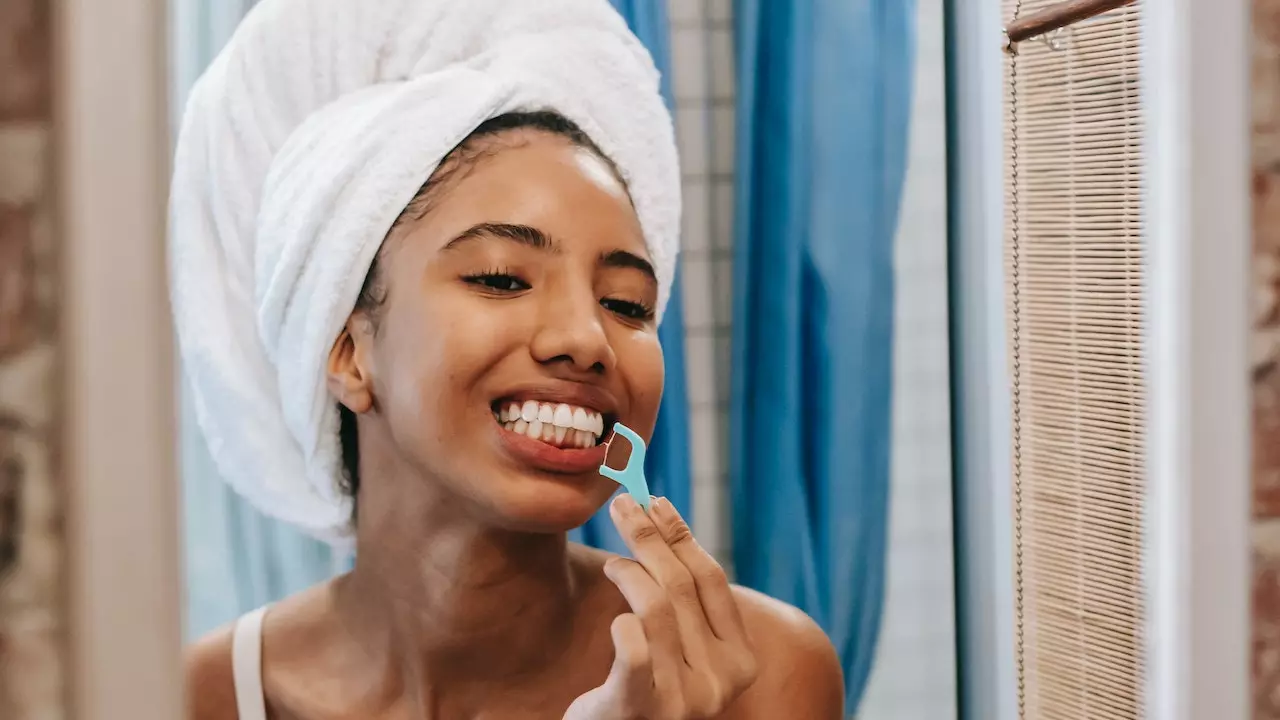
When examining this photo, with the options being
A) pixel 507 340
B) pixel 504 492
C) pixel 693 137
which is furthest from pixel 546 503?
pixel 693 137

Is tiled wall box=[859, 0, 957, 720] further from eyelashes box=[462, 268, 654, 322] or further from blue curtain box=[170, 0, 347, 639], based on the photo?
blue curtain box=[170, 0, 347, 639]

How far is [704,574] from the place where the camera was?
0.83 metres

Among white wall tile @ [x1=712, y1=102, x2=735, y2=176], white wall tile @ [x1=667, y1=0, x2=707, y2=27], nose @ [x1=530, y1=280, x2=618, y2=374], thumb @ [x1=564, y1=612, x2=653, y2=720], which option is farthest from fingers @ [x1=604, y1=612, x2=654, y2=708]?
white wall tile @ [x1=667, y1=0, x2=707, y2=27]

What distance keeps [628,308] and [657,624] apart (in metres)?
0.27

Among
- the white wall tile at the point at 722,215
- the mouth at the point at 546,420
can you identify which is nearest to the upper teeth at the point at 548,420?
the mouth at the point at 546,420

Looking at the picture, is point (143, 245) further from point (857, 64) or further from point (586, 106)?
point (857, 64)

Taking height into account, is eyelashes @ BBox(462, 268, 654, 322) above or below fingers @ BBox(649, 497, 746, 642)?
above

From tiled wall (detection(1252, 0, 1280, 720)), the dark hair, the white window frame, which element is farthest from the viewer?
the dark hair

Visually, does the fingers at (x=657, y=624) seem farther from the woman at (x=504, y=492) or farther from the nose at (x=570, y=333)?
the nose at (x=570, y=333)

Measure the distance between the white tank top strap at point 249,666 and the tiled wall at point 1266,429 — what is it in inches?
30.9

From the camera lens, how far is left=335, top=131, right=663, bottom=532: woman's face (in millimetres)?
829

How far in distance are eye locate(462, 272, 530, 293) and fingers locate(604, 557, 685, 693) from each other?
0.79 ft

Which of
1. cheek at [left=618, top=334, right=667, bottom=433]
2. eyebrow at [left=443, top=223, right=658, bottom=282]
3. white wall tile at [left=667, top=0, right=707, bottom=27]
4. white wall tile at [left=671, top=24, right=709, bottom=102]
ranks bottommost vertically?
cheek at [left=618, top=334, right=667, bottom=433]

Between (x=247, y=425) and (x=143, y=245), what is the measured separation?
0.33 meters
